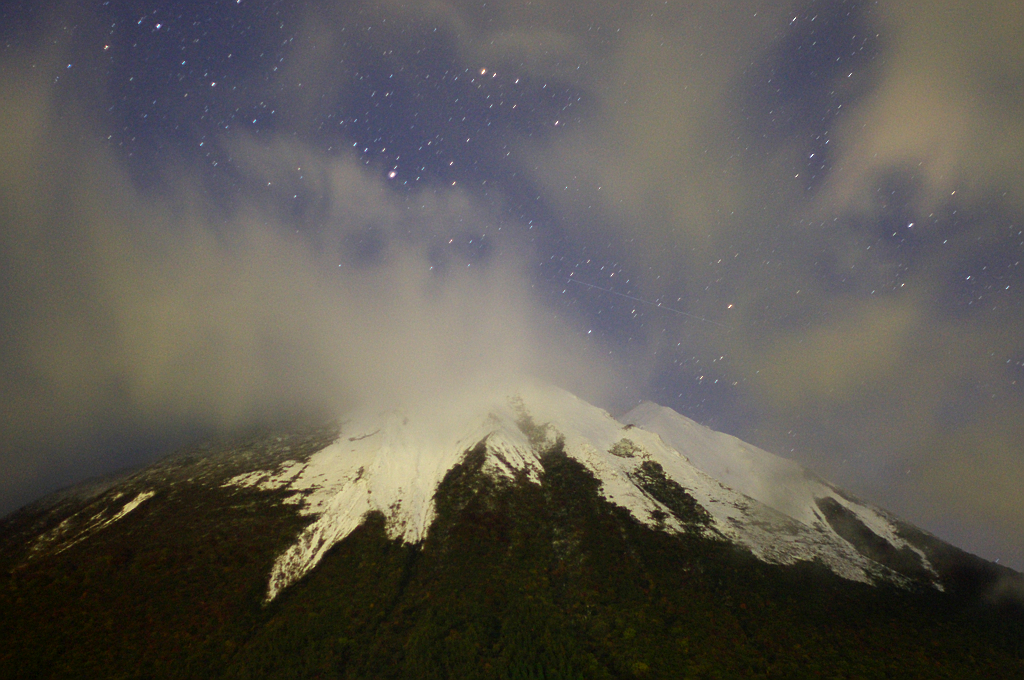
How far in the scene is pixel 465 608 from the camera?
202 feet

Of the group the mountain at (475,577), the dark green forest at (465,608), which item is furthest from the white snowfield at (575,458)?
the dark green forest at (465,608)

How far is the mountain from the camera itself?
2101 inches

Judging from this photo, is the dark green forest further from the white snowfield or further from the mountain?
the white snowfield

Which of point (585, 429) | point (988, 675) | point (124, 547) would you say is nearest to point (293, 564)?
point (124, 547)

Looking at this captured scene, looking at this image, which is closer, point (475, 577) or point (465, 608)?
point (465, 608)

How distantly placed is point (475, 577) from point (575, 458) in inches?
1928

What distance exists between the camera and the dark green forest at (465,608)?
171ft

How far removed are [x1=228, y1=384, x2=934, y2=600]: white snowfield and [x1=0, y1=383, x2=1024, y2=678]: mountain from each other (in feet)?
2.50

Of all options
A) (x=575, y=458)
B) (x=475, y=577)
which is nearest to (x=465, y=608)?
(x=475, y=577)

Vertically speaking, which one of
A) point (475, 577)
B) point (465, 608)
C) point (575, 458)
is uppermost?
point (575, 458)

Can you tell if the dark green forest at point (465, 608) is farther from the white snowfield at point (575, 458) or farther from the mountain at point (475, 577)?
the white snowfield at point (575, 458)

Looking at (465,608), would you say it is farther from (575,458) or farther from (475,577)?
(575,458)

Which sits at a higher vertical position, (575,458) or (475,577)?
(575,458)

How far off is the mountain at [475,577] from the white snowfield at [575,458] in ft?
2.50
